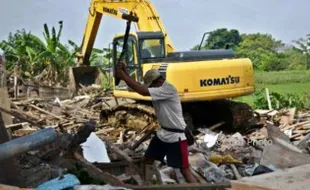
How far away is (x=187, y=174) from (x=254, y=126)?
793 cm

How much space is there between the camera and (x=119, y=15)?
57.5ft

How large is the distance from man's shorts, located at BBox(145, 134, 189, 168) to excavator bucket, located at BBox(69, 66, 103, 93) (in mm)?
13169

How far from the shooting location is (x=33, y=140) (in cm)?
536

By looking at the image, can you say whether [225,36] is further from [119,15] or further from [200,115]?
[200,115]

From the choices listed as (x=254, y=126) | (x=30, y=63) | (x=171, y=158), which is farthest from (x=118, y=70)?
(x=30, y=63)

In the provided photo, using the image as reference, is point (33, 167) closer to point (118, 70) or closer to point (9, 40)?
point (118, 70)

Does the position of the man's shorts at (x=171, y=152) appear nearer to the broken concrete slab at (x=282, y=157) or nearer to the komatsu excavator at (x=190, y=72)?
the broken concrete slab at (x=282, y=157)

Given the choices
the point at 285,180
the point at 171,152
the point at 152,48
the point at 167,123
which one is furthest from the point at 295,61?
the point at 285,180

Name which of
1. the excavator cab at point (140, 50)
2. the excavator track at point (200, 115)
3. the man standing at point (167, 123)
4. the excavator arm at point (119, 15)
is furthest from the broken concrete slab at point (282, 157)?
the excavator arm at point (119, 15)

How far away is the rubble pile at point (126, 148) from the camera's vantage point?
280 inches

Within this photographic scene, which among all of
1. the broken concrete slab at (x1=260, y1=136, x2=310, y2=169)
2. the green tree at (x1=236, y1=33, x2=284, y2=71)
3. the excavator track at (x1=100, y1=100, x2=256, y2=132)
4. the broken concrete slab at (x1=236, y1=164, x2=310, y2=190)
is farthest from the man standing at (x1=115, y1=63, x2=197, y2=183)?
the green tree at (x1=236, y1=33, x2=284, y2=71)

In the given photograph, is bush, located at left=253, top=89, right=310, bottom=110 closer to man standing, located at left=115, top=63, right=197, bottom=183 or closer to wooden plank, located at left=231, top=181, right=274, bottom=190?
man standing, located at left=115, top=63, right=197, bottom=183

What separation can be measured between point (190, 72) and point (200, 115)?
2322 millimetres

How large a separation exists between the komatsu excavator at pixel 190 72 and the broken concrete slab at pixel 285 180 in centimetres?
712
